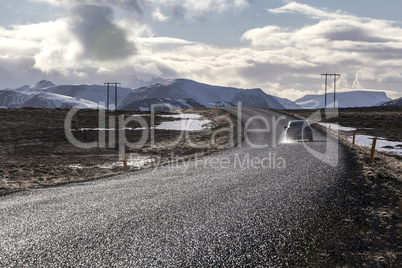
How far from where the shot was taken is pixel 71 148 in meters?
28.3

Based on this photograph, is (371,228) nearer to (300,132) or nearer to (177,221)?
(177,221)

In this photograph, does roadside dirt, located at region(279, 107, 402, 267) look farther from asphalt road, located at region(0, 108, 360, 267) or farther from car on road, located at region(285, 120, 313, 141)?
car on road, located at region(285, 120, 313, 141)

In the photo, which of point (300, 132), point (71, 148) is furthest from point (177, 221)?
point (71, 148)

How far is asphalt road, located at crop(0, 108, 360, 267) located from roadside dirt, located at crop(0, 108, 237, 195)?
14.0ft

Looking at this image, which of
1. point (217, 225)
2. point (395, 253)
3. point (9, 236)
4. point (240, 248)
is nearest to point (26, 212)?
point (9, 236)

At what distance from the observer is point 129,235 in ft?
20.1

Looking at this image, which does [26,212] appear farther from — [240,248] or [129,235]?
[240,248]

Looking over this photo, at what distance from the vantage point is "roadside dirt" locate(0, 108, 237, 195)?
16.3 metres

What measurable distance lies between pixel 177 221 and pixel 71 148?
24.0m

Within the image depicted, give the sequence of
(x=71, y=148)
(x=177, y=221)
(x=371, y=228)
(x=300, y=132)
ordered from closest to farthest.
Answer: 1. (x=371, y=228)
2. (x=177, y=221)
3. (x=300, y=132)
4. (x=71, y=148)

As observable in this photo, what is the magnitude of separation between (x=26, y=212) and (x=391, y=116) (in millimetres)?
58414

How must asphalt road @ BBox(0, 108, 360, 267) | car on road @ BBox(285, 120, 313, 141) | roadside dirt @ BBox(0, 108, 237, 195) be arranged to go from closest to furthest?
asphalt road @ BBox(0, 108, 360, 267) < roadside dirt @ BBox(0, 108, 237, 195) < car on road @ BBox(285, 120, 313, 141)

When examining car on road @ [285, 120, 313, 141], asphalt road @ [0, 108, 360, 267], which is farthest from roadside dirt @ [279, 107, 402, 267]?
car on road @ [285, 120, 313, 141]

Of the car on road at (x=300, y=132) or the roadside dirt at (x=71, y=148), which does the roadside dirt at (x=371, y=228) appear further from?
the car on road at (x=300, y=132)
